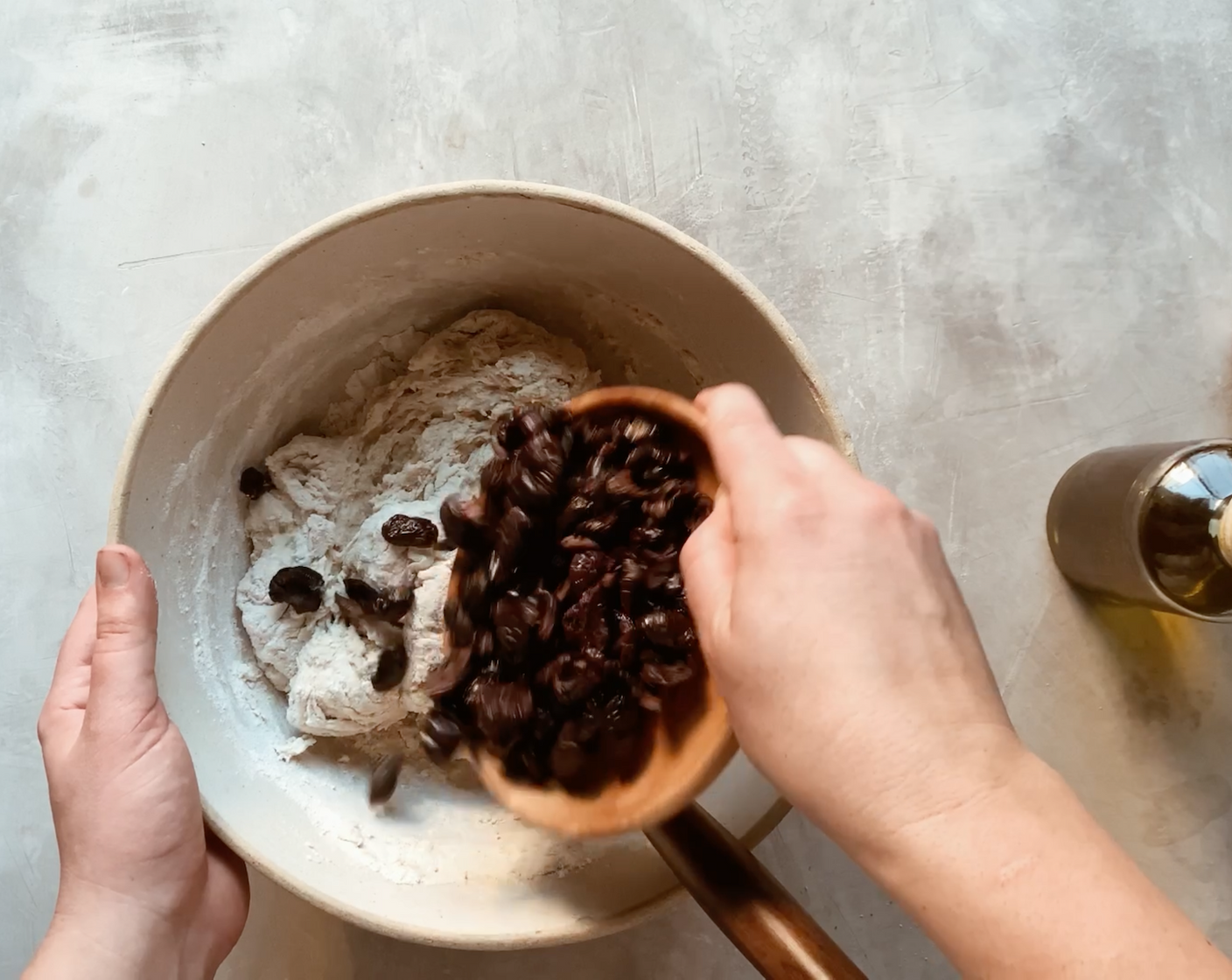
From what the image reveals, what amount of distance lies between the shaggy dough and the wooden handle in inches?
12.3

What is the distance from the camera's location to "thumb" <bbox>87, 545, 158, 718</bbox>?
740 millimetres

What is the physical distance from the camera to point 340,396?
1043mm

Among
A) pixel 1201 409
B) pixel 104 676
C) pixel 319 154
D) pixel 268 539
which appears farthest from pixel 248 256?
pixel 1201 409

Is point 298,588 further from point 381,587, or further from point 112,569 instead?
point 112,569

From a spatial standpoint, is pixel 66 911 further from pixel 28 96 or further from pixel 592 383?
pixel 28 96

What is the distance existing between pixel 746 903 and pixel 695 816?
0.08 m

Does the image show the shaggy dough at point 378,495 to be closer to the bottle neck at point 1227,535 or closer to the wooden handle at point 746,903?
the wooden handle at point 746,903

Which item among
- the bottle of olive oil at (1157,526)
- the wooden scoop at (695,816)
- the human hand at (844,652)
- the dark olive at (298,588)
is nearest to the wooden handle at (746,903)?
the wooden scoop at (695,816)

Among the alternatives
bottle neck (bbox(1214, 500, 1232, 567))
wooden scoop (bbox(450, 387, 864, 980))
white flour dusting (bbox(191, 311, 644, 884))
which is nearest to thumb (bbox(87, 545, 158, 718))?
white flour dusting (bbox(191, 311, 644, 884))

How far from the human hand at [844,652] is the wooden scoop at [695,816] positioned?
0.14 m

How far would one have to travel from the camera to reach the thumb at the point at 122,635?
29.1 inches

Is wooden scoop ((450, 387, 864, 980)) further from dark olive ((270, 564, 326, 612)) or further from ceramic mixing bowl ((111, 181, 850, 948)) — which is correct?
dark olive ((270, 564, 326, 612))

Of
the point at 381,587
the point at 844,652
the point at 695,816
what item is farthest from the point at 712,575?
the point at 381,587

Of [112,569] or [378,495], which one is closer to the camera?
[112,569]
